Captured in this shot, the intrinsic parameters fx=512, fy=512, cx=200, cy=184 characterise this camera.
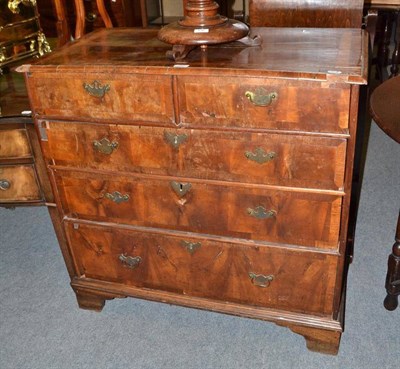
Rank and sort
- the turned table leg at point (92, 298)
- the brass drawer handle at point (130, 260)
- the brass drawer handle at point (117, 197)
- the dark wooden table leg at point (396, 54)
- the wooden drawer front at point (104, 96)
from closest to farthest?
the wooden drawer front at point (104, 96) < the brass drawer handle at point (117, 197) < the brass drawer handle at point (130, 260) < the turned table leg at point (92, 298) < the dark wooden table leg at point (396, 54)

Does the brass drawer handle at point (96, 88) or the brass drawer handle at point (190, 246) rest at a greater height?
the brass drawer handle at point (96, 88)

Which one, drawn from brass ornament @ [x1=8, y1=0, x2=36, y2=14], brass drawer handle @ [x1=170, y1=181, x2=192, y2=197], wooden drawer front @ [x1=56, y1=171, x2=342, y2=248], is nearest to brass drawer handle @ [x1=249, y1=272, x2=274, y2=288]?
wooden drawer front @ [x1=56, y1=171, x2=342, y2=248]

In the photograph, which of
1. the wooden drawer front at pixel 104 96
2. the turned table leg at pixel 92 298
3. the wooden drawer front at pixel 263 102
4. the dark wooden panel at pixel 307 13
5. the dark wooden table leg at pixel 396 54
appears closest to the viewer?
the wooden drawer front at pixel 263 102

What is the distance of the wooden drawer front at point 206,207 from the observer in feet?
5.06

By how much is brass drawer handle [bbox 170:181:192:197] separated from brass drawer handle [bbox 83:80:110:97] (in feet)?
1.14

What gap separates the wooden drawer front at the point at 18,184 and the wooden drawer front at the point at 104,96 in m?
0.35

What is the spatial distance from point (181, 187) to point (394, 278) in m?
0.90

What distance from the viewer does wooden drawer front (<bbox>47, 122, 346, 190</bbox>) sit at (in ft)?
4.70

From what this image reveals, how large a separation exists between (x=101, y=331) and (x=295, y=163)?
3.40 ft

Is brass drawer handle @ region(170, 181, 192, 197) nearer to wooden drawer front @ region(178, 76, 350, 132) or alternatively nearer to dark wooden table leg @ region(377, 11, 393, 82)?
wooden drawer front @ region(178, 76, 350, 132)

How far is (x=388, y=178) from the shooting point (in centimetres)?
294

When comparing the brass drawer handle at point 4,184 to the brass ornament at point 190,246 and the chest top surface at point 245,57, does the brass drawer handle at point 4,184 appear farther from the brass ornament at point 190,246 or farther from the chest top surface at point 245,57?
the brass ornament at point 190,246

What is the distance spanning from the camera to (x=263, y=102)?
4.51 ft

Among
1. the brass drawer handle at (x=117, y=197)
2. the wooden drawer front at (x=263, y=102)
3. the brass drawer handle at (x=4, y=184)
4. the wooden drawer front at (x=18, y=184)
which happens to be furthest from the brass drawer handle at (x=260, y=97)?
the brass drawer handle at (x=4, y=184)
